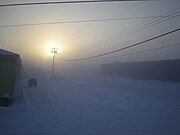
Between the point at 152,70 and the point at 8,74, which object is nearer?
the point at 8,74

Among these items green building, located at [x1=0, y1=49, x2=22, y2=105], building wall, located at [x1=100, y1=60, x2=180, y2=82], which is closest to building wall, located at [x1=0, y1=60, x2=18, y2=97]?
green building, located at [x1=0, y1=49, x2=22, y2=105]

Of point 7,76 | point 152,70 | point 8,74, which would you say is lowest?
point 7,76

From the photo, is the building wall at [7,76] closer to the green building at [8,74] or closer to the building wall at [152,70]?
the green building at [8,74]

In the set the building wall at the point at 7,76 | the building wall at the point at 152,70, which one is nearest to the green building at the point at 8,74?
the building wall at the point at 7,76

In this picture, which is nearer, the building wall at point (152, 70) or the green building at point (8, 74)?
the green building at point (8, 74)

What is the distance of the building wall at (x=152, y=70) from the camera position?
5647 cm

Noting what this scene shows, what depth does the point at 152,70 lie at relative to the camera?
66.1 m

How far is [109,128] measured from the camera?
1173 cm

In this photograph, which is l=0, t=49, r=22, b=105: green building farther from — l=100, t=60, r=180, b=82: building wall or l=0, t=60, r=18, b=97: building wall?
l=100, t=60, r=180, b=82: building wall

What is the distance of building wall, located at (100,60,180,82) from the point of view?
56.5 meters

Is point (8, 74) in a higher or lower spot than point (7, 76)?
higher

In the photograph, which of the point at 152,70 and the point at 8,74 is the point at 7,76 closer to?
the point at 8,74

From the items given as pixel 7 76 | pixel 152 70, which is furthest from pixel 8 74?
pixel 152 70

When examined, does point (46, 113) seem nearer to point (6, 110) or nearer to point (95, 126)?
point (6, 110)
